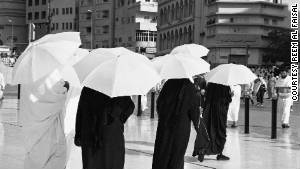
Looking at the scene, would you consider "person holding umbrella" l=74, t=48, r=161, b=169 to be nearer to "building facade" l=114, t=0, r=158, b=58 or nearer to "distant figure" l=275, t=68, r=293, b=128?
"distant figure" l=275, t=68, r=293, b=128

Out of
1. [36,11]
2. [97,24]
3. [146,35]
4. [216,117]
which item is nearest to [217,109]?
[216,117]

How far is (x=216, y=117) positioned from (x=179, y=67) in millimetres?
3067

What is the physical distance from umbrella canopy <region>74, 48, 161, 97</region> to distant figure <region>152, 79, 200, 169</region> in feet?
5.01

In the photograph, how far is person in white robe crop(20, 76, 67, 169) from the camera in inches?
289

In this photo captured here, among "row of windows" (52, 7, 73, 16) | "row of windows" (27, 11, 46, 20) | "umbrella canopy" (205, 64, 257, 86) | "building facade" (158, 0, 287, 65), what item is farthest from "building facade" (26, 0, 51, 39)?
"umbrella canopy" (205, 64, 257, 86)

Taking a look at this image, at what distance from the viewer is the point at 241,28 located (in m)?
67.2

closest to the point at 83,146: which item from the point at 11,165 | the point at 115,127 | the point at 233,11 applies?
the point at 115,127

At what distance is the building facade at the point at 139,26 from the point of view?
302ft

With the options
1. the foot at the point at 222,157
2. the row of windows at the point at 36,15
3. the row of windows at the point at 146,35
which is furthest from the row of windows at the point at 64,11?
the foot at the point at 222,157

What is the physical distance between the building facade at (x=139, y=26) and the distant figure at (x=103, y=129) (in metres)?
82.4

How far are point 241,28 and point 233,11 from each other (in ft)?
7.26

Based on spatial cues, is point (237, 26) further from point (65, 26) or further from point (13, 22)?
point (13, 22)

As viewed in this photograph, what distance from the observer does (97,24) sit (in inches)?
4245

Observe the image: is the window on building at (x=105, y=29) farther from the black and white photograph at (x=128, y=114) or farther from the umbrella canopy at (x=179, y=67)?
the umbrella canopy at (x=179, y=67)
